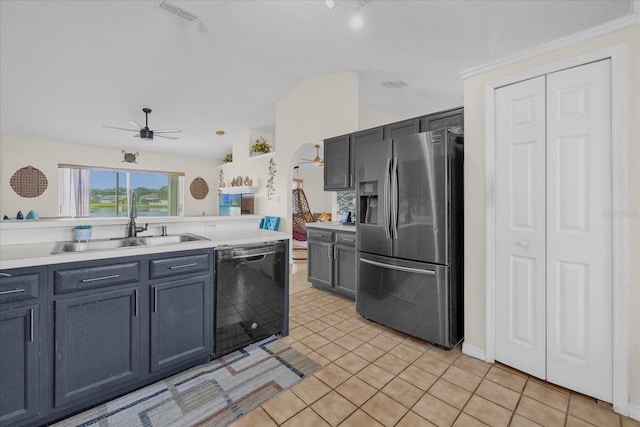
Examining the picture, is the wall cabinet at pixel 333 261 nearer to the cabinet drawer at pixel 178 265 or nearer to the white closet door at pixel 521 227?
the white closet door at pixel 521 227

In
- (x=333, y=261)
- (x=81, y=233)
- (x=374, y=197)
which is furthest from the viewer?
(x=333, y=261)

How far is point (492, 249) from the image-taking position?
2.10 meters

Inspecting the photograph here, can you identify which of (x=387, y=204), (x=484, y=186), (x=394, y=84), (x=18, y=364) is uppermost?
(x=394, y=84)

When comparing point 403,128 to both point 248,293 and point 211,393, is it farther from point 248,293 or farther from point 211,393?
point 211,393

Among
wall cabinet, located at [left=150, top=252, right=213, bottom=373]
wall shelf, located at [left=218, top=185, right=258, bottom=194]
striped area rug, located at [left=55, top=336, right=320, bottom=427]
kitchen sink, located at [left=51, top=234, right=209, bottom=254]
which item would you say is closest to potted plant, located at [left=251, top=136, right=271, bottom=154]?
wall shelf, located at [left=218, top=185, right=258, bottom=194]

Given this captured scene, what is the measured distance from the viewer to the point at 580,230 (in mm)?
1727

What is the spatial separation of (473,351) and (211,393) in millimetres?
1901

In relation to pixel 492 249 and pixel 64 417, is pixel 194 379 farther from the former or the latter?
pixel 492 249

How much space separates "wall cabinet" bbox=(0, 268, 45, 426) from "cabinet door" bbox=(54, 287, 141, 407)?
80 mm

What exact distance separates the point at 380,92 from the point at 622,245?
436 centimetres

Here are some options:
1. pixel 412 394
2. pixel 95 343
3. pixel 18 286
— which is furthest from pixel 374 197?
pixel 18 286

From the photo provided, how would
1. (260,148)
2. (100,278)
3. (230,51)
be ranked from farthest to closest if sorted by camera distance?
(260,148) < (230,51) < (100,278)

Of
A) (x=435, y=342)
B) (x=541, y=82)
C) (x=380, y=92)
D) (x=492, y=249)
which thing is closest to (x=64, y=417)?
(x=435, y=342)

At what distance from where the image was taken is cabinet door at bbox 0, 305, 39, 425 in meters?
1.34
